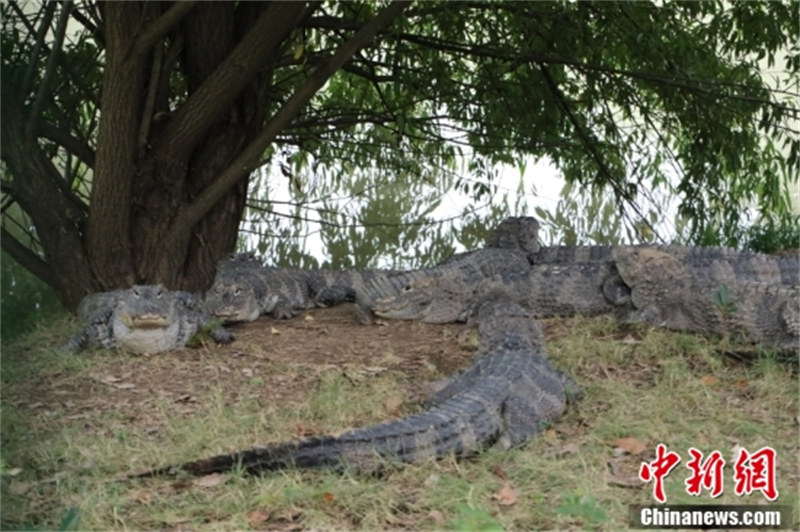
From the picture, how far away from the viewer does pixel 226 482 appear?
5355 mm

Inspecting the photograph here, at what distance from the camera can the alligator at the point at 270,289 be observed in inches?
339

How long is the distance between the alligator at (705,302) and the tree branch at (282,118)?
86.2 inches

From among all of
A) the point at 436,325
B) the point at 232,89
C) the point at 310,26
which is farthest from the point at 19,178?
the point at 436,325

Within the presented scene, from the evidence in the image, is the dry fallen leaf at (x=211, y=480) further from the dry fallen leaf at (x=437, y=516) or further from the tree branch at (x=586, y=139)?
the tree branch at (x=586, y=139)

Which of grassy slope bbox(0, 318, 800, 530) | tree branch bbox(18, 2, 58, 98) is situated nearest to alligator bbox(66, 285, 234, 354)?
grassy slope bbox(0, 318, 800, 530)

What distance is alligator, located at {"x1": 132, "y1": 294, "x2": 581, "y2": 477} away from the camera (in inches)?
212

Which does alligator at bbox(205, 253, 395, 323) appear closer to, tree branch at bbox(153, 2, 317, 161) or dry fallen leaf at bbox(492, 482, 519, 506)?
tree branch at bbox(153, 2, 317, 161)

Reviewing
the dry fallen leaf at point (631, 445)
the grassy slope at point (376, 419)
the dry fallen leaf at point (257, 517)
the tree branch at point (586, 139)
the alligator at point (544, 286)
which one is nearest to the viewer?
the dry fallen leaf at point (257, 517)

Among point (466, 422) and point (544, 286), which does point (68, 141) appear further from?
point (466, 422)

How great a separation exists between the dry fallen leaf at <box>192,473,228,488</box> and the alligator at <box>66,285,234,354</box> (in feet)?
7.74

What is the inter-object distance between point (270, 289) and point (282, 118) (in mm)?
1294

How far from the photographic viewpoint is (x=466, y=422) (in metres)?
5.85

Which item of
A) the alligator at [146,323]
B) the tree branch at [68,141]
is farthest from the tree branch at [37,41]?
the alligator at [146,323]

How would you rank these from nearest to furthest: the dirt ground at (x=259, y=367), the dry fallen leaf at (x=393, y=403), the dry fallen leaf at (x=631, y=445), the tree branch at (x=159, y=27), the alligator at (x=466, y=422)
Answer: the alligator at (x=466, y=422), the dry fallen leaf at (x=631, y=445), the dry fallen leaf at (x=393, y=403), the dirt ground at (x=259, y=367), the tree branch at (x=159, y=27)
